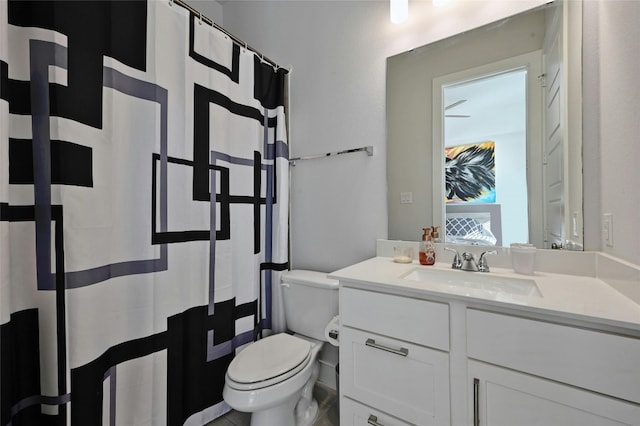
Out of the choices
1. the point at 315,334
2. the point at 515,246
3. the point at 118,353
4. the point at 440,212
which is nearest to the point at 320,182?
the point at 440,212

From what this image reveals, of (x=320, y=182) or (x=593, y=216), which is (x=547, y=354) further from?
(x=320, y=182)

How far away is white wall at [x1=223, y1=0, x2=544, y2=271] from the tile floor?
2.49ft

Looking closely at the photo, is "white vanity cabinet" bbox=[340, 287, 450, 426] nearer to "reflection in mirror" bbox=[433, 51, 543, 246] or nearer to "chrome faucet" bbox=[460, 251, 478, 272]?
"chrome faucet" bbox=[460, 251, 478, 272]

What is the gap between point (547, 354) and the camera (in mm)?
690

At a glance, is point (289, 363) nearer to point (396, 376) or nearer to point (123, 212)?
point (396, 376)

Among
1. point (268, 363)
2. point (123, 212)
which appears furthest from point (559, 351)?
point (123, 212)

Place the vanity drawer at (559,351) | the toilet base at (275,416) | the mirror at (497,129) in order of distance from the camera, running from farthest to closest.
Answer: the toilet base at (275,416)
the mirror at (497,129)
the vanity drawer at (559,351)

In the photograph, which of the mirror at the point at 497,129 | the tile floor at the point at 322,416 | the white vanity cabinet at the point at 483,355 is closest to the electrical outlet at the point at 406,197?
the mirror at the point at 497,129

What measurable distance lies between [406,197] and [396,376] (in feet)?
2.83

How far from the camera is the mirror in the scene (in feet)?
3.49

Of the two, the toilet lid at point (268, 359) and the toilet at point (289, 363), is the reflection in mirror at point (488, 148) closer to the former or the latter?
the toilet at point (289, 363)

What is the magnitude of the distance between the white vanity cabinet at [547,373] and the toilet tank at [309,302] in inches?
29.8

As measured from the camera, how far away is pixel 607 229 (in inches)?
35.2

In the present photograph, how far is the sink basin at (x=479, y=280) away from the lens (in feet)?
3.18
